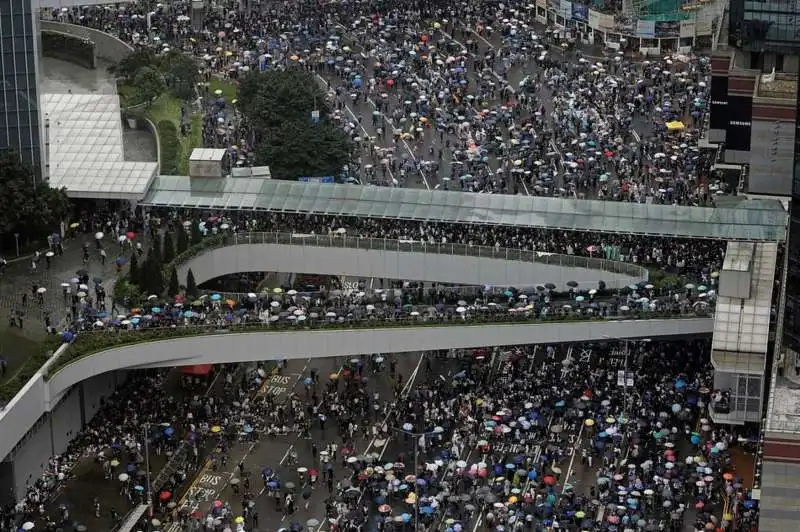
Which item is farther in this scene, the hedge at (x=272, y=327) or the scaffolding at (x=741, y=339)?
the hedge at (x=272, y=327)

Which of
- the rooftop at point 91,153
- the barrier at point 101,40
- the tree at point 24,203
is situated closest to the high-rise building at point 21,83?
the tree at point 24,203

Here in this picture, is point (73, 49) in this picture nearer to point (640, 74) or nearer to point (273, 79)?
point (273, 79)

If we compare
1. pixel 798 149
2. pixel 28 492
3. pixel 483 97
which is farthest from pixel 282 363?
pixel 483 97

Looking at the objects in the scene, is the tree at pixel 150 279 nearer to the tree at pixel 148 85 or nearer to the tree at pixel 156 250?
the tree at pixel 156 250

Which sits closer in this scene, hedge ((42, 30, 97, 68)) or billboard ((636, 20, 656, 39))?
Result: hedge ((42, 30, 97, 68))

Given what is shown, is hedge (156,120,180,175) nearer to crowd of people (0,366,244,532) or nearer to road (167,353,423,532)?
crowd of people (0,366,244,532)

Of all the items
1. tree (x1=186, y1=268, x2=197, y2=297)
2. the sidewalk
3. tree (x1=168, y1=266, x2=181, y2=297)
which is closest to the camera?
the sidewalk

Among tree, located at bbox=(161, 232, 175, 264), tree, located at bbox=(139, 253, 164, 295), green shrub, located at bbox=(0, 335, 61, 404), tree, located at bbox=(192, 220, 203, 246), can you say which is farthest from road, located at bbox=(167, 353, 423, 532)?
tree, located at bbox=(192, 220, 203, 246)
